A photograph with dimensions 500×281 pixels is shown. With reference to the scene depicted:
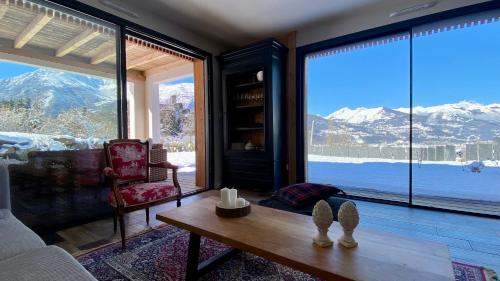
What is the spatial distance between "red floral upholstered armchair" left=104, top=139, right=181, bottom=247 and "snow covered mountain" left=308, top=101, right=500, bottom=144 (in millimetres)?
2429

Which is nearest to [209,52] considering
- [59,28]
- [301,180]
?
[59,28]

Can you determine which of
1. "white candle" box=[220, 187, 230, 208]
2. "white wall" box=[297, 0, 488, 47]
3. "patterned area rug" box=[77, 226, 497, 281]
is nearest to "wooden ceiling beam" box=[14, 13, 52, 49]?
"patterned area rug" box=[77, 226, 497, 281]

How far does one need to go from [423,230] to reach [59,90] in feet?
12.4

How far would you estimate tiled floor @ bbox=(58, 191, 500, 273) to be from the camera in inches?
70.4

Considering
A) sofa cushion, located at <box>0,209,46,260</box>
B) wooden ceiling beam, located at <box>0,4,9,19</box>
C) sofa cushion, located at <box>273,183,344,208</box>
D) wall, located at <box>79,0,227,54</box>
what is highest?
wall, located at <box>79,0,227,54</box>

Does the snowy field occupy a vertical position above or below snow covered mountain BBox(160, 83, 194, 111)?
below

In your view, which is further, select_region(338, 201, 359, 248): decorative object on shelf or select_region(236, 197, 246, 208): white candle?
select_region(236, 197, 246, 208): white candle

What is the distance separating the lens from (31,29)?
7.27 feet

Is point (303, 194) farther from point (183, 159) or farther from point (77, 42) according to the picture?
point (183, 159)

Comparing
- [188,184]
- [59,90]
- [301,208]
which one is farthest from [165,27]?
[301,208]

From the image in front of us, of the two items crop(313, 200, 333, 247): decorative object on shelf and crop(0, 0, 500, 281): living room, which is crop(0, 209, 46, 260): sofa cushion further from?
crop(313, 200, 333, 247): decorative object on shelf

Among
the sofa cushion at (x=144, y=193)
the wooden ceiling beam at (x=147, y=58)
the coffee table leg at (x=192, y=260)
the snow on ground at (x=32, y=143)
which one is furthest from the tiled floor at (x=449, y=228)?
the wooden ceiling beam at (x=147, y=58)

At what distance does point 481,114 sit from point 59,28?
4.69 metres

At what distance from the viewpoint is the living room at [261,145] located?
1.19 m
